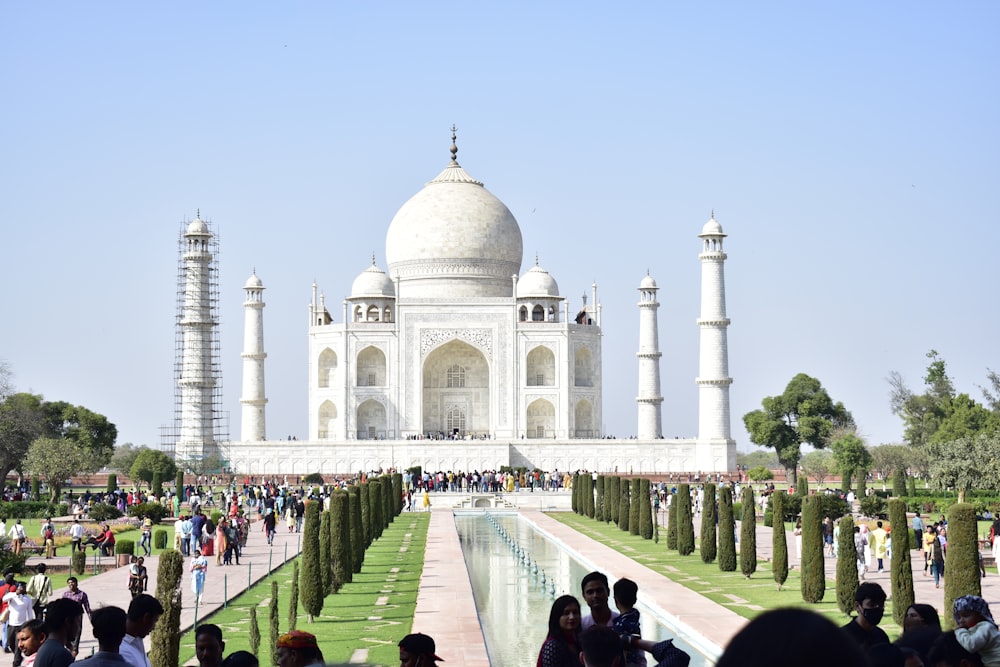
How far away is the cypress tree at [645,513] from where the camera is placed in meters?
20.2

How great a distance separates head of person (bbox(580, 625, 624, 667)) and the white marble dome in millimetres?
37029

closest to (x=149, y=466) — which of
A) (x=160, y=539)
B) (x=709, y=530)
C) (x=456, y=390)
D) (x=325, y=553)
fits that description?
(x=456, y=390)

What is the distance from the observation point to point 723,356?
35938 millimetres

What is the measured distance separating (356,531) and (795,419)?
1101 inches

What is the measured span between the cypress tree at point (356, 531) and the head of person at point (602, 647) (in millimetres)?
10788

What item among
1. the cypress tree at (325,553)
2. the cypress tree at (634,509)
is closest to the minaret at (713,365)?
the cypress tree at (634,509)

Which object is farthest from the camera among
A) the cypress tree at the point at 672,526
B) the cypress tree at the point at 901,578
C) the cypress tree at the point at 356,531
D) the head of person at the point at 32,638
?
→ the cypress tree at the point at 672,526

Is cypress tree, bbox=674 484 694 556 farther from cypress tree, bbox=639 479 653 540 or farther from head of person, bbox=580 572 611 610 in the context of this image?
head of person, bbox=580 572 611 610

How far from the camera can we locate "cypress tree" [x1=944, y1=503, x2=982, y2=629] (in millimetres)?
9484

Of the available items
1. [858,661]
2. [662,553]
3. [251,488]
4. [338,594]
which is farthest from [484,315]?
[858,661]

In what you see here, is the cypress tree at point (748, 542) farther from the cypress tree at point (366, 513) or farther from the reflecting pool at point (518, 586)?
the cypress tree at point (366, 513)

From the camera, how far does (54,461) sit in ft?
90.9

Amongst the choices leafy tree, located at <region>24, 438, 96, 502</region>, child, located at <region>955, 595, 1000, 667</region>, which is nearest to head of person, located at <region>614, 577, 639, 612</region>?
child, located at <region>955, 595, 1000, 667</region>

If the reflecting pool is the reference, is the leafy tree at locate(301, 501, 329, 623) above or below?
above
